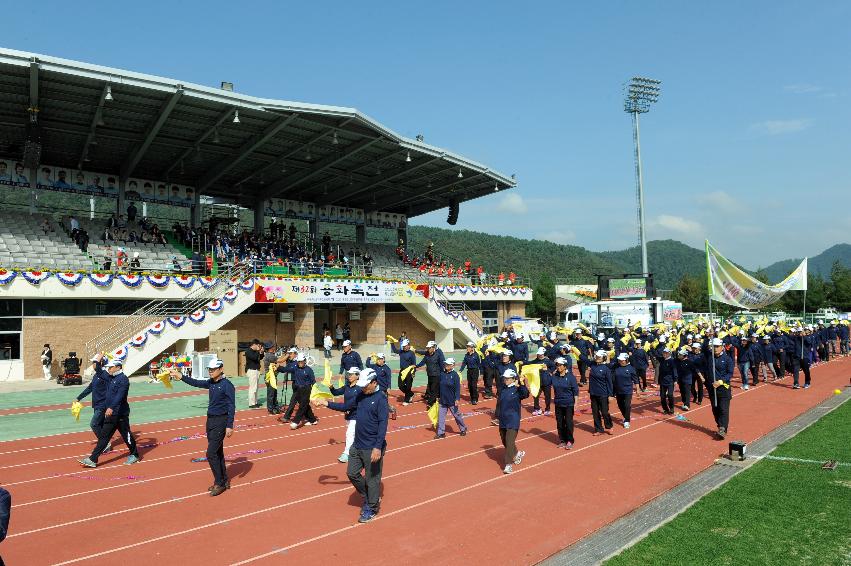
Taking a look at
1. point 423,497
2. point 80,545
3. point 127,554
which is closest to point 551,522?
point 423,497

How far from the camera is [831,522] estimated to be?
7.20m

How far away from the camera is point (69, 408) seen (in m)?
17.0

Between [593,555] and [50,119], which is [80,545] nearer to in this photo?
[593,555]

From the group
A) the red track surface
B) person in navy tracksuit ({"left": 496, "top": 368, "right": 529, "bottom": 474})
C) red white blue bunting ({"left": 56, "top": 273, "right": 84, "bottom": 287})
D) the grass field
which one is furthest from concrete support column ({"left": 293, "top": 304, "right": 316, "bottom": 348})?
the grass field

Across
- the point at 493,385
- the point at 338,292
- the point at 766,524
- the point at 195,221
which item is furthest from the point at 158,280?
the point at 766,524

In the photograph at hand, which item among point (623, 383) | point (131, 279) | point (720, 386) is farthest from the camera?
point (131, 279)

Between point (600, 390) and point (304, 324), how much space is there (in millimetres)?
19000

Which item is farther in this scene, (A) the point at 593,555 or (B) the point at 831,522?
(B) the point at 831,522

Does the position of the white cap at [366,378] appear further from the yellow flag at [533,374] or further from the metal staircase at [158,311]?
the metal staircase at [158,311]

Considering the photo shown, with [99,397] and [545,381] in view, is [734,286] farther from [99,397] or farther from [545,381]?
[99,397]

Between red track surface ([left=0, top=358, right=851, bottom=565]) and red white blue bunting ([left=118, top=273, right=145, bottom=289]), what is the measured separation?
1182 centimetres

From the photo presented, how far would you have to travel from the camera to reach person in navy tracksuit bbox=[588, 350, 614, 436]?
1265cm

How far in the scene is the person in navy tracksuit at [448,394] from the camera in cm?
1211

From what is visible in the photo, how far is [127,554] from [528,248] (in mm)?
179379
